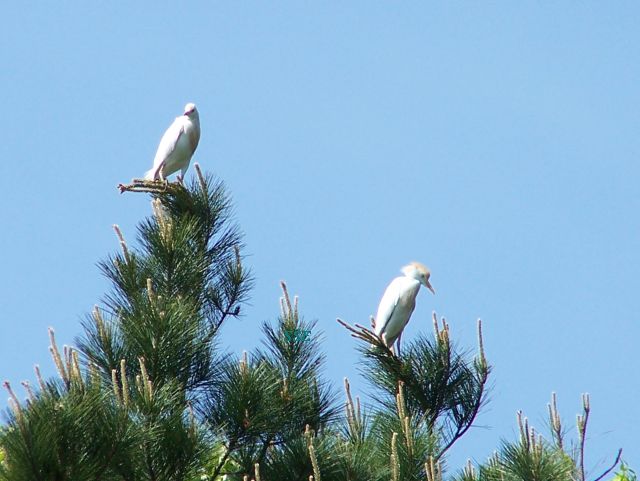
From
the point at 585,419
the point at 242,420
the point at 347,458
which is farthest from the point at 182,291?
the point at 585,419

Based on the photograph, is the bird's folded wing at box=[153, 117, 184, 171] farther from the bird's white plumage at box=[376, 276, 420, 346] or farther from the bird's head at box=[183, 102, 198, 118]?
the bird's white plumage at box=[376, 276, 420, 346]

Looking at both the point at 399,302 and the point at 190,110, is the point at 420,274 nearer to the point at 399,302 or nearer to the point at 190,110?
the point at 399,302

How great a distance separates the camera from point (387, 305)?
802 cm

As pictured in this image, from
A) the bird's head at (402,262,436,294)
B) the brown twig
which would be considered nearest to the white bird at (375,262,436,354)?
the bird's head at (402,262,436,294)

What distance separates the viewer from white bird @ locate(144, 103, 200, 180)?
9133 millimetres

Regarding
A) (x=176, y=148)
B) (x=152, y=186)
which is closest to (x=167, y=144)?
(x=176, y=148)

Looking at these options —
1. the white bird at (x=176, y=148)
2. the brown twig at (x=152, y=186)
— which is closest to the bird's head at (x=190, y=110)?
the white bird at (x=176, y=148)

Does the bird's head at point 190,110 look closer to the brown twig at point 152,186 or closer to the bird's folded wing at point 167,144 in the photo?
the bird's folded wing at point 167,144

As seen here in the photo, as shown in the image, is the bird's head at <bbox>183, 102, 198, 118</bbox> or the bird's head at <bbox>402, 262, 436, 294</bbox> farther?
the bird's head at <bbox>183, 102, 198, 118</bbox>

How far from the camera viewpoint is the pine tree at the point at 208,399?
5926 millimetres

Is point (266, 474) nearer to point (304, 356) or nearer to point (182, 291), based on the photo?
point (304, 356)

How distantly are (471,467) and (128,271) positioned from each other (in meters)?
2.27

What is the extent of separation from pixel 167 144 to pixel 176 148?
66 millimetres

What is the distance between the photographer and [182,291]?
25.5 ft
